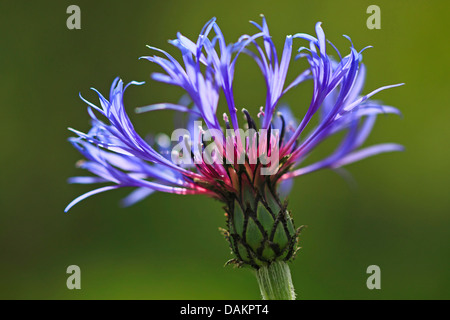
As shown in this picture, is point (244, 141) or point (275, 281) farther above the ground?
point (244, 141)

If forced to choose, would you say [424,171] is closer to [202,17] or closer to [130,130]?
[202,17]

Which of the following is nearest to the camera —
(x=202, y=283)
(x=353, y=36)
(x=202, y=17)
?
(x=202, y=283)

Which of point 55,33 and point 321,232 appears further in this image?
point 55,33

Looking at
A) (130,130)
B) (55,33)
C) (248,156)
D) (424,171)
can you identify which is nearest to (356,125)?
(248,156)

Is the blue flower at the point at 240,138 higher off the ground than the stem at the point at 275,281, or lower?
higher

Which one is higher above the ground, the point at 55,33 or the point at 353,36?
the point at 55,33

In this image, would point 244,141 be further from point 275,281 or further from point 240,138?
point 275,281

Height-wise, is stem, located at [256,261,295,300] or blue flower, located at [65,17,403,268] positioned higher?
blue flower, located at [65,17,403,268]

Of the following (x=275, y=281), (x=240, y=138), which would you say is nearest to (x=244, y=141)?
(x=240, y=138)
